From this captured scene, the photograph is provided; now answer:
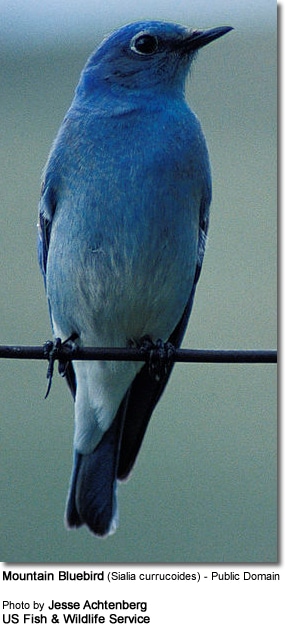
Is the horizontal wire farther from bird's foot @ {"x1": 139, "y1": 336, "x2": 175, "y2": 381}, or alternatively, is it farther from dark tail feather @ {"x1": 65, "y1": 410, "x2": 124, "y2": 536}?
dark tail feather @ {"x1": 65, "y1": 410, "x2": 124, "y2": 536}

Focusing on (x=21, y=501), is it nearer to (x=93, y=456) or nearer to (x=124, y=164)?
(x=93, y=456)

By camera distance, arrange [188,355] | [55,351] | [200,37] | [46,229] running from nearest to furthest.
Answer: [188,355], [55,351], [200,37], [46,229]

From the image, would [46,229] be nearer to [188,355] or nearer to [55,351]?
[55,351]

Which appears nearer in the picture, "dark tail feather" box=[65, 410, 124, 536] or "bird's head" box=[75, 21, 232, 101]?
"bird's head" box=[75, 21, 232, 101]

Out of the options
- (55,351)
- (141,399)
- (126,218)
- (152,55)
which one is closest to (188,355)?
(55,351)

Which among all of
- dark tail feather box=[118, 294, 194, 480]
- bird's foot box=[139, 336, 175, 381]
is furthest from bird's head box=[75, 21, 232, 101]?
bird's foot box=[139, 336, 175, 381]

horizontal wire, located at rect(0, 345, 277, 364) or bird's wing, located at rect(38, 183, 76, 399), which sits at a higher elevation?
bird's wing, located at rect(38, 183, 76, 399)

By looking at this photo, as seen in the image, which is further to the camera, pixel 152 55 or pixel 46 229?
pixel 46 229

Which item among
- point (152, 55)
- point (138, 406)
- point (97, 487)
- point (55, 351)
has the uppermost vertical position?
point (152, 55)
